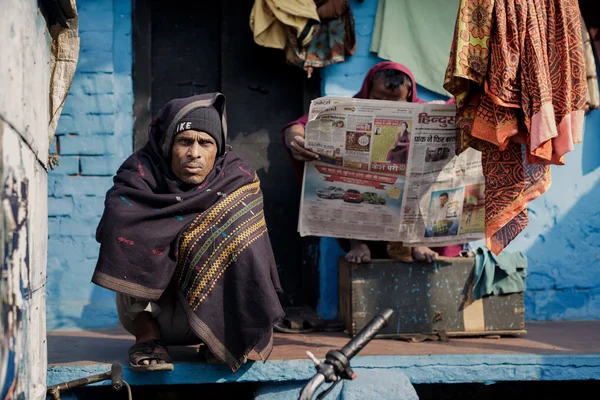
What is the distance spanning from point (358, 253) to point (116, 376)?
5.29ft

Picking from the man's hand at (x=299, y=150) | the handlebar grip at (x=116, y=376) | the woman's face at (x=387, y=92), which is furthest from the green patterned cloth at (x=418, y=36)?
the handlebar grip at (x=116, y=376)

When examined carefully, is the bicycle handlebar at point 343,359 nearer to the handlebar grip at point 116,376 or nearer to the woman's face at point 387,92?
the handlebar grip at point 116,376

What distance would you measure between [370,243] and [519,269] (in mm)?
904

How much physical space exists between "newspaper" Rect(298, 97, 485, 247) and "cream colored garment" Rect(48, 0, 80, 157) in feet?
4.67

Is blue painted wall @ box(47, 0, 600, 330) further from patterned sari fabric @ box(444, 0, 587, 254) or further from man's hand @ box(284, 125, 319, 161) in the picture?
patterned sari fabric @ box(444, 0, 587, 254)

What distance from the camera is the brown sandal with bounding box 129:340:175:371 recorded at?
11.4 ft

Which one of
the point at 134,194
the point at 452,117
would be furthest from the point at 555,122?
the point at 134,194

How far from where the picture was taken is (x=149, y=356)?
11.5 feet

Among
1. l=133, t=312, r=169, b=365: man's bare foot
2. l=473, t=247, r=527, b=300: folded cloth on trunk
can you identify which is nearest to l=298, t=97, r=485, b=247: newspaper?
l=473, t=247, r=527, b=300: folded cloth on trunk

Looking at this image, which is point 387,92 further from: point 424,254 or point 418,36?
point 424,254

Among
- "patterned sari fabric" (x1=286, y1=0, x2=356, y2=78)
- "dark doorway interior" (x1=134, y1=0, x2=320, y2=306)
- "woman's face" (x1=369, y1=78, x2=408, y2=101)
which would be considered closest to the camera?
"woman's face" (x1=369, y1=78, x2=408, y2=101)

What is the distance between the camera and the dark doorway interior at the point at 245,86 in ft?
17.2

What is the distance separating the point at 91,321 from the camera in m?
4.92

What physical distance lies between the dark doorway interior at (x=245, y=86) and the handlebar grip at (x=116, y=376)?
2.09 meters
